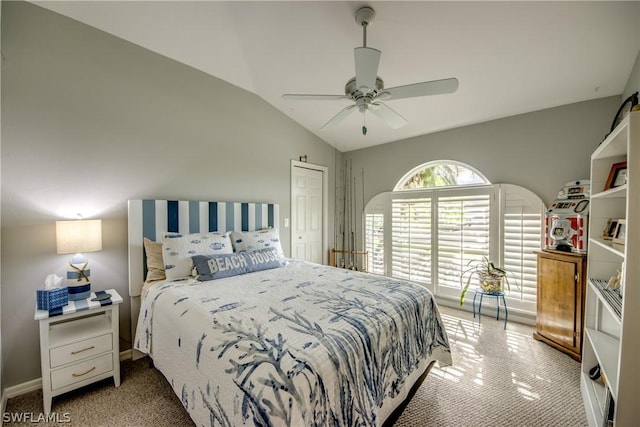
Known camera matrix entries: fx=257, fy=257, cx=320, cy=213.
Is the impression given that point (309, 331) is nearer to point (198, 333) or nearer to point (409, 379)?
point (198, 333)

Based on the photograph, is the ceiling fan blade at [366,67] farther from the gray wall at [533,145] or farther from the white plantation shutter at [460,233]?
the white plantation shutter at [460,233]

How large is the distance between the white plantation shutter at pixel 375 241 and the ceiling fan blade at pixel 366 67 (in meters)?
2.67

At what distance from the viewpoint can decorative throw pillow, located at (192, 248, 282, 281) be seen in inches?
87.9

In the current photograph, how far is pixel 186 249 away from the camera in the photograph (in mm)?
2400

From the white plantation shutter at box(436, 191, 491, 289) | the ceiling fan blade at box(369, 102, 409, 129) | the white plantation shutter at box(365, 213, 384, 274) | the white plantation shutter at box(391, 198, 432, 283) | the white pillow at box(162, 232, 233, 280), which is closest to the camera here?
the ceiling fan blade at box(369, 102, 409, 129)

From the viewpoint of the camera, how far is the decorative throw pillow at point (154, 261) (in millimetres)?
2316

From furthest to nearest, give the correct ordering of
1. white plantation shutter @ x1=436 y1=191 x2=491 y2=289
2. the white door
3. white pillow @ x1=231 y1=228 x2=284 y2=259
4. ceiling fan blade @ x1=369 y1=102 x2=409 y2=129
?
the white door
white plantation shutter @ x1=436 y1=191 x2=491 y2=289
white pillow @ x1=231 y1=228 x2=284 y2=259
ceiling fan blade @ x1=369 y1=102 x2=409 y2=129

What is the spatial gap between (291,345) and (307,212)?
10.4 feet

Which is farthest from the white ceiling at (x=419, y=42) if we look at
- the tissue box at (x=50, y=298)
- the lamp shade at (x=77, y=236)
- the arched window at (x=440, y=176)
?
the tissue box at (x=50, y=298)

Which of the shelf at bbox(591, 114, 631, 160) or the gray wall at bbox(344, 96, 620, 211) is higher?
the gray wall at bbox(344, 96, 620, 211)

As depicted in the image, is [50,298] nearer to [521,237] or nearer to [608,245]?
[608,245]

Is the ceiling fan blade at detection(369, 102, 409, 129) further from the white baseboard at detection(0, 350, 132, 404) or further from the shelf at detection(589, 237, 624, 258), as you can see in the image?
the white baseboard at detection(0, 350, 132, 404)

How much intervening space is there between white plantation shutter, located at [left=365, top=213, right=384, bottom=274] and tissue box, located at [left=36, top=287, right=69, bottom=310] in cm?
372

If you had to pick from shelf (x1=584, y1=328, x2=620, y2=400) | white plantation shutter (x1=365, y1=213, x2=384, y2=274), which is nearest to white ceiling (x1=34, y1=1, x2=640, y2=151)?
white plantation shutter (x1=365, y1=213, x2=384, y2=274)
